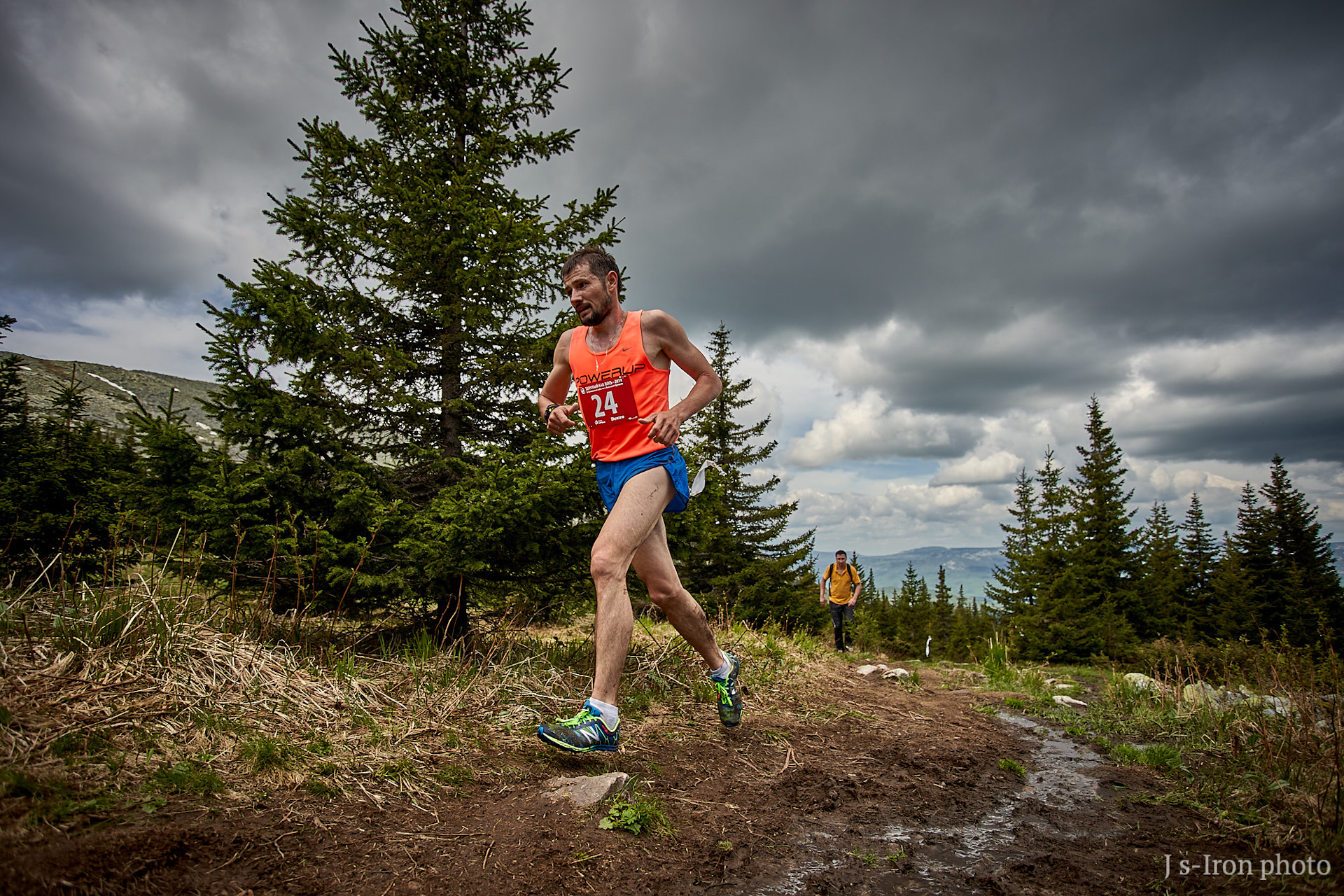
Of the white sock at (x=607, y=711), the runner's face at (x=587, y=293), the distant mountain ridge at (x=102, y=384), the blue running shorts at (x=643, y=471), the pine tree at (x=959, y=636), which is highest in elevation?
the distant mountain ridge at (x=102, y=384)

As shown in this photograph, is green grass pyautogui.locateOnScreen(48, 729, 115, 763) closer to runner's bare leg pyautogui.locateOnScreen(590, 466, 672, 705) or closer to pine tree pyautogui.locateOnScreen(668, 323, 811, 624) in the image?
runner's bare leg pyautogui.locateOnScreen(590, 466, 672, 705)

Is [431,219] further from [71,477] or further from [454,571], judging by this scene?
[71,477]

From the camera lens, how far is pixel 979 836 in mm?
2326

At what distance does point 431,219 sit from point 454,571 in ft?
11.0

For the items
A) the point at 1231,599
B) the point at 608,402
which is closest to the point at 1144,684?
the point at 608,402

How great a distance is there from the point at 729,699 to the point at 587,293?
8.31 ft

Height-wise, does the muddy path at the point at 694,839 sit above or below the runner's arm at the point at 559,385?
below

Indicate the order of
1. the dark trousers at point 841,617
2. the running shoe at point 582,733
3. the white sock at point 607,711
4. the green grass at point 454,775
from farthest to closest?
the dark trousers at point 841,617, the white sock at point 607,711, the running shoe at point 582,733, the green grass at point 454,775

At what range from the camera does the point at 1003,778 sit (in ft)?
10.2

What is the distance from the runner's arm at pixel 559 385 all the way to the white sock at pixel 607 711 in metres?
1.40

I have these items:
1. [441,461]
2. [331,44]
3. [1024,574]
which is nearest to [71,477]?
[331,44]

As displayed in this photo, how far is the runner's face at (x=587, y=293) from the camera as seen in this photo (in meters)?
3.27

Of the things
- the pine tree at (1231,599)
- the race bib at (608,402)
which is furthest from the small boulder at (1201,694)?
the pine tree at (1231,599)

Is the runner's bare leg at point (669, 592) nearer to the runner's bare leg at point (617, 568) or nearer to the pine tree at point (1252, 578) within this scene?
the runner's bare leg at point (617, 568)
